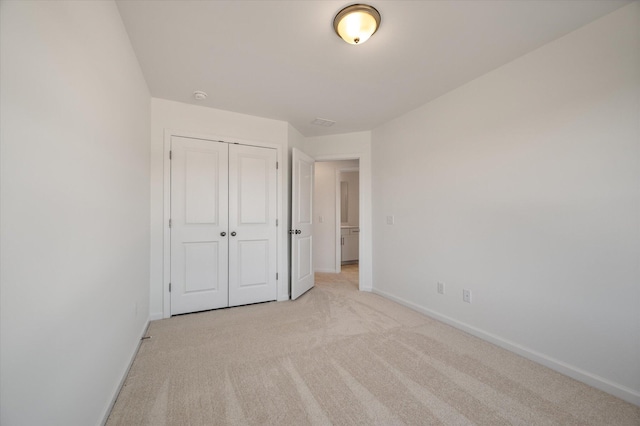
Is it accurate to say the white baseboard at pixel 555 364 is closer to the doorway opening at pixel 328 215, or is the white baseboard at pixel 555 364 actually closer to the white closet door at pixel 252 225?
the white closet door at pixel 252 225

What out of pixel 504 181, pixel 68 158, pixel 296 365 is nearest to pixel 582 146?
pixel 504 181

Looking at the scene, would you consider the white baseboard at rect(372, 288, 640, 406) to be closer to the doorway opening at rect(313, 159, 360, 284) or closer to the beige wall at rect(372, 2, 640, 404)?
the beige wall at rect(372, 2, 640, 404)

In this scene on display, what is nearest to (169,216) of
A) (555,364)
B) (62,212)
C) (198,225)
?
(198,225)

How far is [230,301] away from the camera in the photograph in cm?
315

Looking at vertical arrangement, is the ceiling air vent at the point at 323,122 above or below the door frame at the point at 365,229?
above

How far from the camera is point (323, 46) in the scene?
2.00 meters

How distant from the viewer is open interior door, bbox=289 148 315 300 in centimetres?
348

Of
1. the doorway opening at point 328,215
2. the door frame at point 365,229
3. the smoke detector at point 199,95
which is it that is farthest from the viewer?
the doorway opening at point 328,215

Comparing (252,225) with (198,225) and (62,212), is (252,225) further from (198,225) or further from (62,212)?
(62,212)

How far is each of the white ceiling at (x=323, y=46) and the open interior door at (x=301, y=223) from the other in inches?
36.9

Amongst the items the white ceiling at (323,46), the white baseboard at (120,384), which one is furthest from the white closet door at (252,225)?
the white baseboard at (120,384)

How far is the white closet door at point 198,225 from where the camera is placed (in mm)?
2912

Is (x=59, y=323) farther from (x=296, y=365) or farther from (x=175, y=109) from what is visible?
(x=175, y=109)

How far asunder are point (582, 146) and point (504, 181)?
53 centimetres
